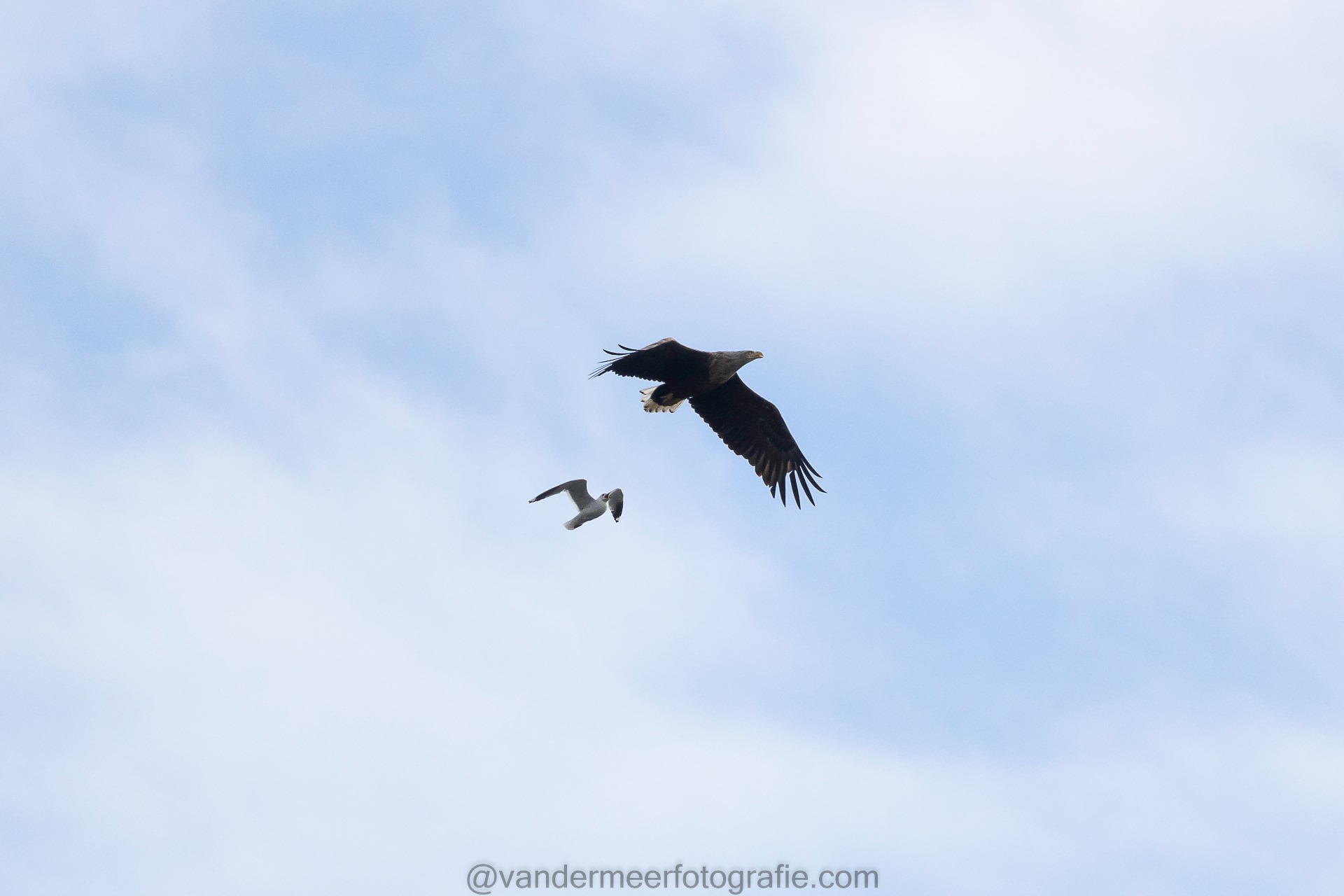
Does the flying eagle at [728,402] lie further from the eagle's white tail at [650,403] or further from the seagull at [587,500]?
the seagull at [587,500]

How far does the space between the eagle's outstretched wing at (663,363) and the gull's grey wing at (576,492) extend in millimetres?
2926

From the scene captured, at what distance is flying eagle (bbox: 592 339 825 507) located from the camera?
1906 cm

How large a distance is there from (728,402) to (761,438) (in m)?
0.96

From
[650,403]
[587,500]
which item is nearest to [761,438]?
[650,403]

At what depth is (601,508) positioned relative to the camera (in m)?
15.8

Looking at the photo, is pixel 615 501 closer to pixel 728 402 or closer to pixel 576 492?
pixel 576 492

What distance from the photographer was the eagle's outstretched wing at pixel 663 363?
18.6m

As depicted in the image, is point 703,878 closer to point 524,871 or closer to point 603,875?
point 603,875

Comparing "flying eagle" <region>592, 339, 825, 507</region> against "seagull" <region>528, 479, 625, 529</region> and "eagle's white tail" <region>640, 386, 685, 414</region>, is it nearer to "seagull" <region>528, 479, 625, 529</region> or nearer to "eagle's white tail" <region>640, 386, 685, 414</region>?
"eagle's white tail" <region>640, 386, 685, 414</region>

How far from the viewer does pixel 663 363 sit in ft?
62.5

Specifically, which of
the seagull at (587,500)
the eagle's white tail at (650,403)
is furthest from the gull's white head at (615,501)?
the eagle's white tail at (650,403)

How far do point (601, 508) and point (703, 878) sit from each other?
4.79 m

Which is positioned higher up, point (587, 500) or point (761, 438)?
point (761, 438)

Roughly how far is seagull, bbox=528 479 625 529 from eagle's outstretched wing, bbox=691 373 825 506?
547 centimetres
